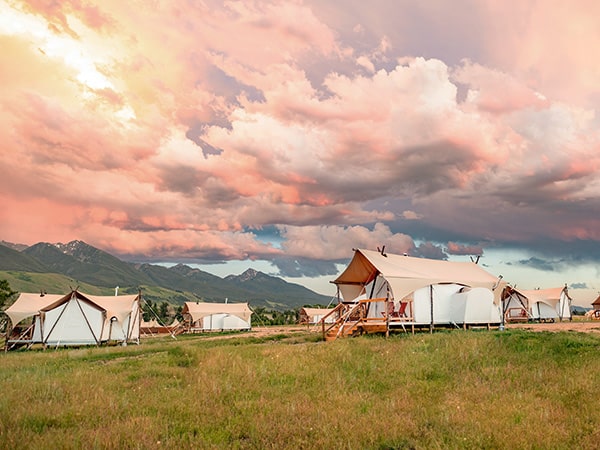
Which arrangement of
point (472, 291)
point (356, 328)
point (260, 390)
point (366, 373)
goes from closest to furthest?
point (260, 390) < point (366, 373) < point (356, 328) < point (472, 291)

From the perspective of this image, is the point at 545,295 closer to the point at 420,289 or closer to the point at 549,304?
the point at 549,304

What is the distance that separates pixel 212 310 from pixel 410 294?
5095cm

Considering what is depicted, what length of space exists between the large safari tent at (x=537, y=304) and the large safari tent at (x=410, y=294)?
2678cm

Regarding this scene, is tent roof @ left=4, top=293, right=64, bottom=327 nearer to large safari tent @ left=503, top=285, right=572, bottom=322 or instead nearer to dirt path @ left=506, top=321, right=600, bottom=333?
dirt path @ left=506, top=321, right=600, bottom=333

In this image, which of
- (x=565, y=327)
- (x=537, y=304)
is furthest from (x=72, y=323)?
(x=537, y=304)

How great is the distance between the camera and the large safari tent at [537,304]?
5862 centimetres

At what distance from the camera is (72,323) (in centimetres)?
3938

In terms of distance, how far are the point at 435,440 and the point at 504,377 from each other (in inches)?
257

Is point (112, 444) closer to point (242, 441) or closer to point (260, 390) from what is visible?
point (242, 441)

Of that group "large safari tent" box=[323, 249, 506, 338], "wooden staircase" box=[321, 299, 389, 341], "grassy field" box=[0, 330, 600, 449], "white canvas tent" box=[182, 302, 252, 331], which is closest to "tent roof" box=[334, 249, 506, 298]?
"large safari tent" box=[323, 249, 506, 338]

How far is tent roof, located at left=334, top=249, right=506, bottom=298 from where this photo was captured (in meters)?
29.0

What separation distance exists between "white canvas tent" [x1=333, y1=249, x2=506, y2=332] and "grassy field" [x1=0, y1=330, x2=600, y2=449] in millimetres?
12099

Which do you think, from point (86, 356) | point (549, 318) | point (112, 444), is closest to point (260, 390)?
point (112, 444)

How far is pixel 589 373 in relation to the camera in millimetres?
12773
